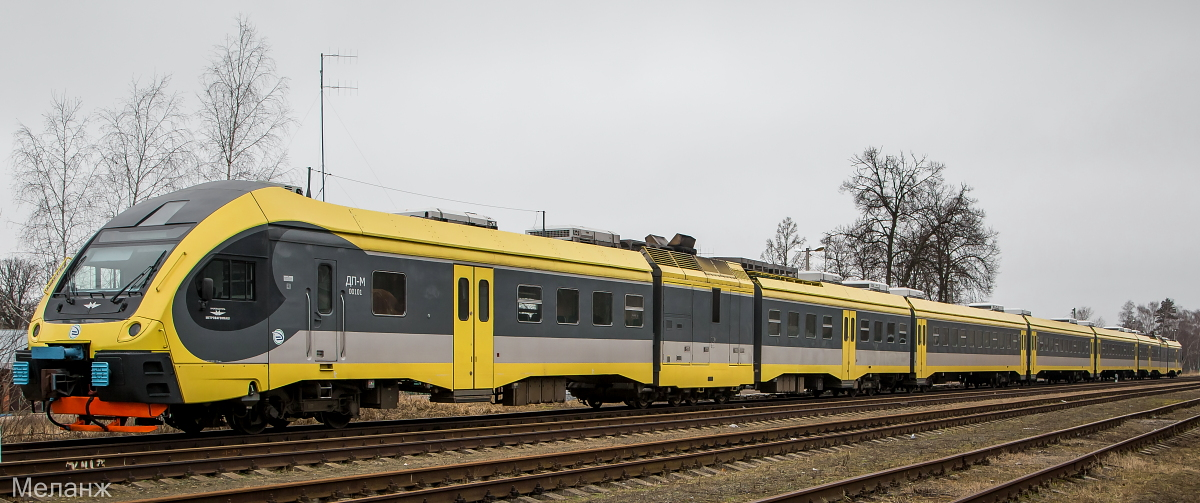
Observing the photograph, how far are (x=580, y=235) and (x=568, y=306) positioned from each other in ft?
7.30

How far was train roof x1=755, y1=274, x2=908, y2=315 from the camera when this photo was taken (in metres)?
23.7

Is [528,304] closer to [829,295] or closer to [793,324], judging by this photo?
[793,324]

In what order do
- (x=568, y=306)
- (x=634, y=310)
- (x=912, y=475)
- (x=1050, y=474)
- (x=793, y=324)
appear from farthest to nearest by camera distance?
(x=793, y=324) → (x=634, y=310) → (x=568, y=306) → (x=1050, y=474) → (x=912, y=475)

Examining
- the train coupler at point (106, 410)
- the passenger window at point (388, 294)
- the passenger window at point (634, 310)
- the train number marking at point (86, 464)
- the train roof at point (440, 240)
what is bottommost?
the train number marking at point (86, 464)

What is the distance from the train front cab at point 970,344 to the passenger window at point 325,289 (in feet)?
77.2

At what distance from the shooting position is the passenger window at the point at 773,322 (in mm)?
23188

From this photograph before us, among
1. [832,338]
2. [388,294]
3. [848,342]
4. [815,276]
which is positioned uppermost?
[815,276]

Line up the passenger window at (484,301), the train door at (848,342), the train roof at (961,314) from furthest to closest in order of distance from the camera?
the train roof at (961,314)
the train door at (848,342)
the passenger window at (484,301)

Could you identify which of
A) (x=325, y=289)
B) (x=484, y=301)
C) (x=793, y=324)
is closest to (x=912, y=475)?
(x=484, y=301)

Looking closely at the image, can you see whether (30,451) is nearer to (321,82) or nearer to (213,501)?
(213,501)

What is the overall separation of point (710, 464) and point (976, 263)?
3989 centimetres

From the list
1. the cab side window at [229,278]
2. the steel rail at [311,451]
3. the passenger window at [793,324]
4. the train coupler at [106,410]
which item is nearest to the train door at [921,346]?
the passenger window at [793,324]

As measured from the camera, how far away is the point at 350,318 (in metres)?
13.4

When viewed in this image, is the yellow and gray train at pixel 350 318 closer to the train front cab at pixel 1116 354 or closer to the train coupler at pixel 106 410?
the train coupler at pixel 106 410
